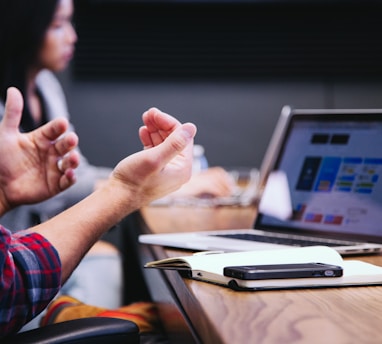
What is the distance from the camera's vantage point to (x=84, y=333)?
934 mm

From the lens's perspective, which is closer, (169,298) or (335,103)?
(169,298)

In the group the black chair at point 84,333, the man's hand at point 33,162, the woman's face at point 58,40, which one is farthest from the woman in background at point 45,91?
the black chair at point 84,333

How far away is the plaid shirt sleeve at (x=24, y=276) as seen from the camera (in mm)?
955

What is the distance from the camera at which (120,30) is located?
159 inches

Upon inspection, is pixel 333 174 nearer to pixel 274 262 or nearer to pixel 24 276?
pixel 274 262

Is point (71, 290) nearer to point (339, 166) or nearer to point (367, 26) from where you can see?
point (339, 166)

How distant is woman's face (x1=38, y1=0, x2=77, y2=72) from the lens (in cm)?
271

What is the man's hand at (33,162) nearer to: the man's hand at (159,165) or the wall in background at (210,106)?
the man's hand at (159,165)

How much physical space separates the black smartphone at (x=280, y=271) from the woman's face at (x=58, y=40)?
1.96 m

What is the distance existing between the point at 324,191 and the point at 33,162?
70cm

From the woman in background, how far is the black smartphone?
4.45ft

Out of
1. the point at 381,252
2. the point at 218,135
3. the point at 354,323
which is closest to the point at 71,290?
the point at 381,252

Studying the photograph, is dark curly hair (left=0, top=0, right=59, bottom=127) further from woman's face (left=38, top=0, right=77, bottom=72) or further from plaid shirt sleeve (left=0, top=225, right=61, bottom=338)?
plaid shirt sleeve (left=0, top=225, right=61, bottom=338)

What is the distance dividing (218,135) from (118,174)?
3.00 m
